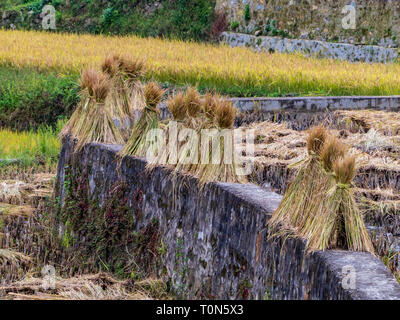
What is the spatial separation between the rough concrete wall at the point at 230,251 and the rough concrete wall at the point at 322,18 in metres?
11.0

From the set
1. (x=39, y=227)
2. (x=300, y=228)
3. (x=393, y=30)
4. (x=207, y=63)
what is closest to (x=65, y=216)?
(x=39, y=227)

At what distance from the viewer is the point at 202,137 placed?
5.39m

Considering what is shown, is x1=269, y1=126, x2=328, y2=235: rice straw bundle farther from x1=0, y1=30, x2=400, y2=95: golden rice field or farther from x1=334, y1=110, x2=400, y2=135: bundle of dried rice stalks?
x1=0, y1=30, x2=400, y2=95: golden rice field

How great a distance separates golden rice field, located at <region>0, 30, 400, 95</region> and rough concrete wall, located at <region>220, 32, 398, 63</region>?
65.4 inches

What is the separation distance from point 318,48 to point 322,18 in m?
0.70

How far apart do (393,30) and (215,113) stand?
11.8m

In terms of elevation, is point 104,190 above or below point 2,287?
above

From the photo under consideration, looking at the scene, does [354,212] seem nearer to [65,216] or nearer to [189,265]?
[189,265]

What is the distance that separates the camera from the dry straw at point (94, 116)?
7.35m

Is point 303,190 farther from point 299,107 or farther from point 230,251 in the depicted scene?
point 299,107

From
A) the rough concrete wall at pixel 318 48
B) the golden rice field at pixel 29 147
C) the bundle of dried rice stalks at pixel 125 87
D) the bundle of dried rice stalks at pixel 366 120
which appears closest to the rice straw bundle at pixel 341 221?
the bundle of dried rice stalks at pixel 366 120

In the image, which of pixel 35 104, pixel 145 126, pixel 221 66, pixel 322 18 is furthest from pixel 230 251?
pixel 322 18

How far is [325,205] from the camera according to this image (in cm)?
389

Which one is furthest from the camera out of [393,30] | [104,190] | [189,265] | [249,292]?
[393,30]
